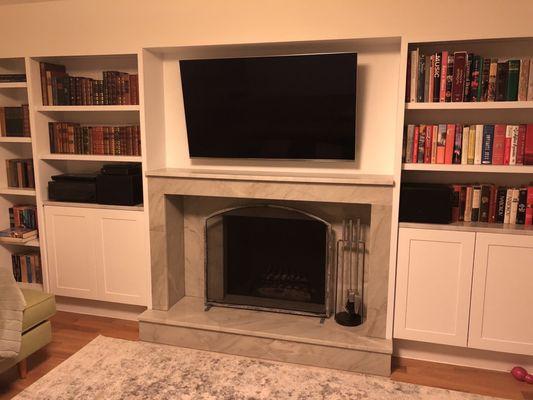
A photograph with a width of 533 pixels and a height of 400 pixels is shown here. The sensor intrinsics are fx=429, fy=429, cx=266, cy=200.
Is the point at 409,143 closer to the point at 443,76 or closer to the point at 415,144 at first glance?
the point at 415,144

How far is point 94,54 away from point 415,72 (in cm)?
214

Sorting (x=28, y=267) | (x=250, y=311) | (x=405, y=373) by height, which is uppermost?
(x=28, y=267)

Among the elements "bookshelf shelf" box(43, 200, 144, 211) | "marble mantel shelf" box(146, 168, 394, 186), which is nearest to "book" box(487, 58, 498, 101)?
"marble mantel shelf" box(146, 168, 394, 186)

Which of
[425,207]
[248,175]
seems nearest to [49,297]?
[248,175]

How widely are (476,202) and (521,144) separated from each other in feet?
1.35

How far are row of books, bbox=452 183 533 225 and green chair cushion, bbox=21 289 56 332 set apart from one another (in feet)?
8.50

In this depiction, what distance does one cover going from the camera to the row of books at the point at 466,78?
7.97 ft

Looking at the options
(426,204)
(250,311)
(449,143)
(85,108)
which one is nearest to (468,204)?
(426,204)

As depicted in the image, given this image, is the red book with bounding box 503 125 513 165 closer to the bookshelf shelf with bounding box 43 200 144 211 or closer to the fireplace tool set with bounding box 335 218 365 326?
the fireplace tool set with bounding box 335 218 365 326

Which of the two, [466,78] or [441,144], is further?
[441,144]

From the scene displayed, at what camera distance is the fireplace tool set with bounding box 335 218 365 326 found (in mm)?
2873

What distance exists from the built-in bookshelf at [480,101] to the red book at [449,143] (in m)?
0.03

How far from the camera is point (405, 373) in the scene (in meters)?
2.68

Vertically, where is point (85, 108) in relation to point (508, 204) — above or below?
above
